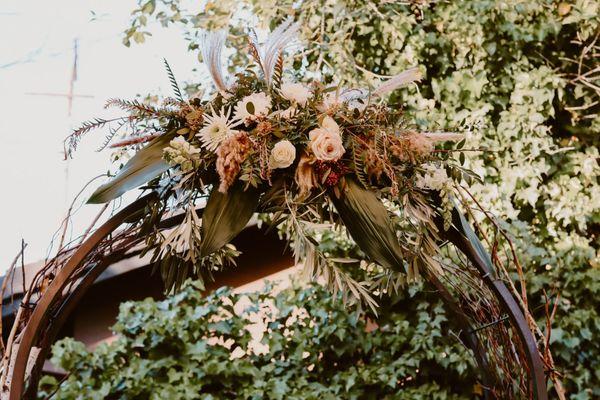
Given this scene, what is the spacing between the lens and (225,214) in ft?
4.63

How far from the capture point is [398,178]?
4.75 feet

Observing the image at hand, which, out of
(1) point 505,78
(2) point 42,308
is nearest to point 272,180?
(2) point 42,308

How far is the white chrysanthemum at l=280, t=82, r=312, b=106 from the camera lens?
4.94 ft

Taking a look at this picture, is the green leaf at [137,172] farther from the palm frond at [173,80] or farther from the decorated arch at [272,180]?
the palm frond at [173,80]

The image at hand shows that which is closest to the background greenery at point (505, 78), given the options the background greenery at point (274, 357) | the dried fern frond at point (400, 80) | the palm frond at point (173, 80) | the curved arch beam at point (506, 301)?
the background greenery at point (274, 357)

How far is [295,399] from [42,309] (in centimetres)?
175

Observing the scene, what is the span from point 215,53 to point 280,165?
337 millimetres

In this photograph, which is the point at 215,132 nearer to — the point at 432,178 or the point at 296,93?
the point at 296,93

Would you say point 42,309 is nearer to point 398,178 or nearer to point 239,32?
point 398,178

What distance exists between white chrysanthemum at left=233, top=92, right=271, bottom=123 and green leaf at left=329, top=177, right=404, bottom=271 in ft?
0.82

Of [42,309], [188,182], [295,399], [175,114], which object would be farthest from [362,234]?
[295,399]

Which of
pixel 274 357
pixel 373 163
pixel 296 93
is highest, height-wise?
pixel 296 93

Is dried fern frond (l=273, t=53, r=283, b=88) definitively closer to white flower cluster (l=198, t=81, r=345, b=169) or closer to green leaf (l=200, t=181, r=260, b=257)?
white flower cluster (l=198, t=81, r=345, b=169)

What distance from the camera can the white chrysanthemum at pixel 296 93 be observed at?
4.94 ft
